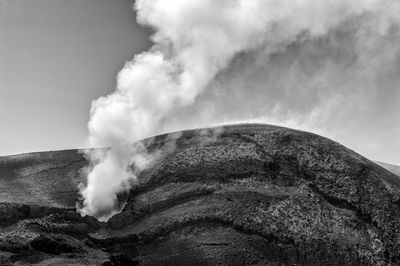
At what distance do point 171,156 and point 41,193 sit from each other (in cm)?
1766

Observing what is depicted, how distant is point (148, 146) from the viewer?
6912cm

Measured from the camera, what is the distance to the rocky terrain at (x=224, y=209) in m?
47.7

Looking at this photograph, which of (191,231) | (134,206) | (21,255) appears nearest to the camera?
(21,255)

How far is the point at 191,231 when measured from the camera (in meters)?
50.4

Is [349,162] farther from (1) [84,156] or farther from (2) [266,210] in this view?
(1) [84,156]

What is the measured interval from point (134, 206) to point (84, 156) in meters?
16.4

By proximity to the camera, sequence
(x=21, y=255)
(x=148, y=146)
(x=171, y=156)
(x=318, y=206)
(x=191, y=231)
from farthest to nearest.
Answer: (x=148, y=146) < (x=171, y=156) < (x=318, y=206) < (x=191, y=231) < (x=21, y=255)

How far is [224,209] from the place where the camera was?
174ft

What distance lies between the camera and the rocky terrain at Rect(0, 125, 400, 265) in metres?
47.7

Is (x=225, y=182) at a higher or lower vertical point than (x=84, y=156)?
lower

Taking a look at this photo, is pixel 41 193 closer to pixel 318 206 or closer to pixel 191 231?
pixel 191 231

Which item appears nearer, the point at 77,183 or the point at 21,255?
the point at 21,255

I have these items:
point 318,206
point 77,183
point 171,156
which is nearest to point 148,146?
point 171,156

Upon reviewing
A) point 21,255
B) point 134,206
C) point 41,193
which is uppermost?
point 41,193
